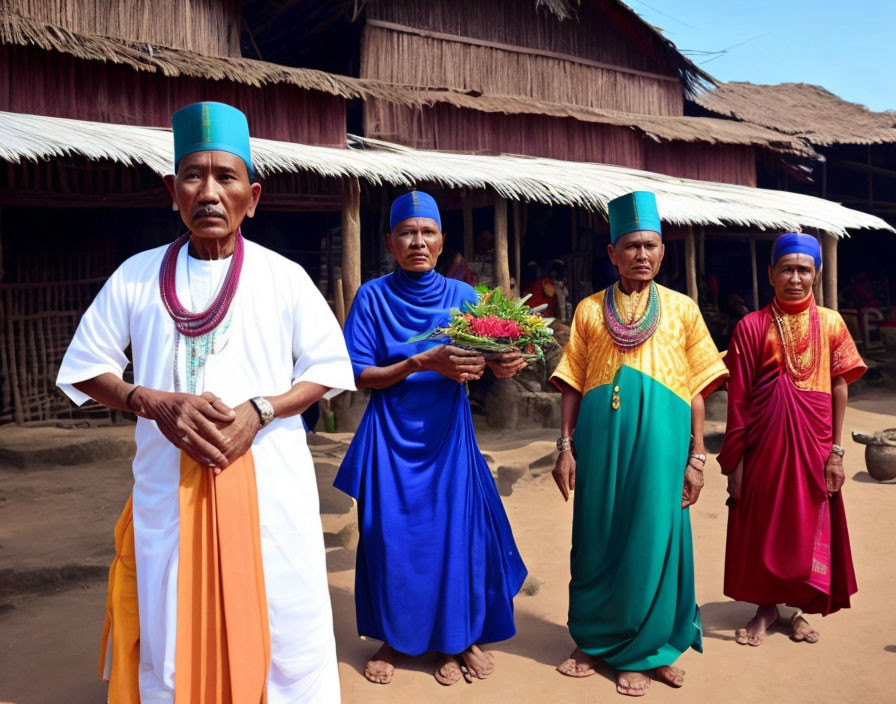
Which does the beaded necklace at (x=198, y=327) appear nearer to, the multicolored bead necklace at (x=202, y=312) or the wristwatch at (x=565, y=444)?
the multicolored bead necklace at (x=202, y=312)

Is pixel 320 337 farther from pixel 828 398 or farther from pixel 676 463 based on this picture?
pixel 828 398

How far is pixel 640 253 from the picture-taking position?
10.9 feet

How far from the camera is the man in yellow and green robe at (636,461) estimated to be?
10.5 ft

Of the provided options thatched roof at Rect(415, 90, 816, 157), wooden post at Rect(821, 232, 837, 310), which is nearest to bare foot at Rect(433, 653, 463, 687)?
thatched roof at Rect(415, 90, 816, 157)

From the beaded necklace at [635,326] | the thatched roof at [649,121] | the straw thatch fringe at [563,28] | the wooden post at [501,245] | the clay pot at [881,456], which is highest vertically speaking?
the straw thatch fringe at [563,28]

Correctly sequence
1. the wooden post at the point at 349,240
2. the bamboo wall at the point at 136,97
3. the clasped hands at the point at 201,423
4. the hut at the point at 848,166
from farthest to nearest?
the hut at the point at 848,166
the wooden post at the point at 349,240
the bamboo wall at the point at 136,97
the clasped hands at the point at 201,423

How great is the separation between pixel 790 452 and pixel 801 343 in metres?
0.51

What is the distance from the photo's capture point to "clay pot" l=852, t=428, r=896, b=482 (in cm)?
711

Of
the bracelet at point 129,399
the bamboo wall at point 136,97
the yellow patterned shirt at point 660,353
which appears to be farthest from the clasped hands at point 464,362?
the bamboo wall at point 136,97

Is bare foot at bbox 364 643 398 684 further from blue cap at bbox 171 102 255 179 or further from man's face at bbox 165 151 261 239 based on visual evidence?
blue cap at bbox 171 102 255 179

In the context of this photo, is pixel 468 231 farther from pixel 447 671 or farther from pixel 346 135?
pixel 447 671

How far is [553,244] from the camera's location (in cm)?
1332

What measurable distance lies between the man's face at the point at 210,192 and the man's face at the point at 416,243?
107cm

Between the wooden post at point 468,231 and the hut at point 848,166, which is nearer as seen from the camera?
the wooden post at point 468,231
